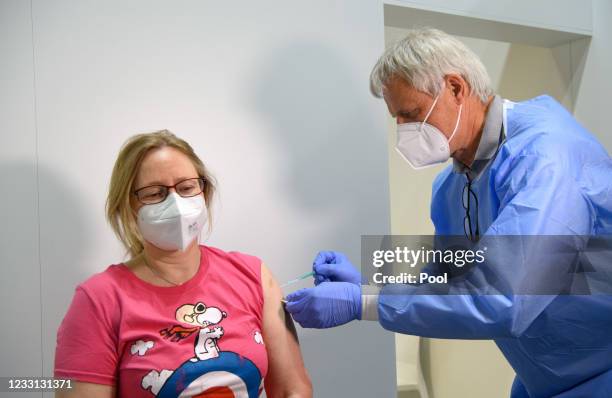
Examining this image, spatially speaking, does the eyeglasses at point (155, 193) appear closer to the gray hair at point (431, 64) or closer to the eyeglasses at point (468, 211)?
the gray hair at point (431, 64)

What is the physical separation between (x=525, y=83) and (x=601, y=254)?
2206 millimetres

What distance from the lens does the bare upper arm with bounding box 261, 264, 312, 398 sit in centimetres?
186

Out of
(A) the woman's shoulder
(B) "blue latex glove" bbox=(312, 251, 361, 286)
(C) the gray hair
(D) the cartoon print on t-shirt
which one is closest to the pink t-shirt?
(D) the cartoon print on t-shirt

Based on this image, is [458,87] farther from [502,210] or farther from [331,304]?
[331,304]

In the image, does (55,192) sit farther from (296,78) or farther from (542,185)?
(542,185)

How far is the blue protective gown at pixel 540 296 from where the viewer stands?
59.3 inches

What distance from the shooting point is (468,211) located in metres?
1.93

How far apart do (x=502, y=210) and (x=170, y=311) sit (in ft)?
2.84

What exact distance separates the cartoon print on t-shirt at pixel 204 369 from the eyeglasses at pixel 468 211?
2.33 ft

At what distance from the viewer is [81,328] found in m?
1.65

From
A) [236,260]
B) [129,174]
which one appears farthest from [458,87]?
[129,174]

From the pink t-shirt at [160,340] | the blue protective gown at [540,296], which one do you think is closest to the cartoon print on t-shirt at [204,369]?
the pink t-shirt at [160,340]

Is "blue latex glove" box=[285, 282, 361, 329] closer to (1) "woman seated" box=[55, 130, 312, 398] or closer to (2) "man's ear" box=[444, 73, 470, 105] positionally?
(1) "woman seated" box=[55, 130, 312, 398]

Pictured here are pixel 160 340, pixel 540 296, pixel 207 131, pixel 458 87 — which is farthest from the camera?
pixel 207 131
